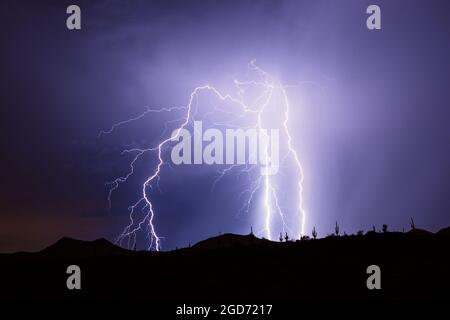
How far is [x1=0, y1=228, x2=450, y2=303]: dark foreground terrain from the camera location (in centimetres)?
1591

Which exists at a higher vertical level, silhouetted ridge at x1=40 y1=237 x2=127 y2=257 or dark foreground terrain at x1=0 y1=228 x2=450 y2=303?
dark foreground terrain at x1=0 y1=228 x2=450 y2=303

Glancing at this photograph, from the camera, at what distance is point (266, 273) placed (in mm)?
18375

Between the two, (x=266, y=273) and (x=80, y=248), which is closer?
(x=266, y=273)

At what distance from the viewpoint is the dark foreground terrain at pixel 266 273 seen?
15.9m

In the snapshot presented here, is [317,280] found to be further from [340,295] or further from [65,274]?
[65,274]

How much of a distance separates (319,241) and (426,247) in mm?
4314

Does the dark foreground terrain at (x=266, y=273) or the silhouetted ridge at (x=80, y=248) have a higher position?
the dark foreground terrain at (x=266, y=273)

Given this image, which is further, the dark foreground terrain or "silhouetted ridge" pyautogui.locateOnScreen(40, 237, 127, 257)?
"silhouetted ridge" pyautogui.locateOnScreen(40, 237, 127, 257)

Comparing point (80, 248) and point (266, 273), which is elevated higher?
point (266, 273)

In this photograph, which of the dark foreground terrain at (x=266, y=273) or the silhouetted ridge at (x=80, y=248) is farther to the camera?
the silhouetted ridge at (x=80, y=248)
